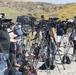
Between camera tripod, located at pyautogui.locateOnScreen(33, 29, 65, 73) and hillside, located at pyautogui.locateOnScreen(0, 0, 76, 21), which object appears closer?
camera tripod, located at pyautogui.locateOnScreen(33, 29, 65, 73)

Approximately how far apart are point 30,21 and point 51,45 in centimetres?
115

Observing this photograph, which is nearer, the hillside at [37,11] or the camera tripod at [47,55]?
the camera tripod at [47,55]

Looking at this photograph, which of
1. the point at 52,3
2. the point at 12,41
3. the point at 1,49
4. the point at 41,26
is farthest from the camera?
the point at 52,3

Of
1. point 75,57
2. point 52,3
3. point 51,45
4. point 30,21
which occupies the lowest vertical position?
point 52,3

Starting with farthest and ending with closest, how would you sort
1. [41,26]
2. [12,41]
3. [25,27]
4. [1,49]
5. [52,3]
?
[52,3], [25,27], [41,26], [12,41], [1,49]

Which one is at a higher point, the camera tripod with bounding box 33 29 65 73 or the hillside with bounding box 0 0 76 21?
the camera tripod with bounding box 33 29 65 73

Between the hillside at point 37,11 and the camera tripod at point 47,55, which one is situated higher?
the camera tripod at point 47,55

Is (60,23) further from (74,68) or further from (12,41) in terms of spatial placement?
(12,41)

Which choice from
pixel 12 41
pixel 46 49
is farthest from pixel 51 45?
pixel 12 41

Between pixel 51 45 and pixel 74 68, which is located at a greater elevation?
pixel 51 45

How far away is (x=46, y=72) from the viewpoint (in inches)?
503

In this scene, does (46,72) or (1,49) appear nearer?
(1,49)

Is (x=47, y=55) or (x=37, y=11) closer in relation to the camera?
(x=47, y=55)

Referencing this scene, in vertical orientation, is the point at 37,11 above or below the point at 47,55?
below
